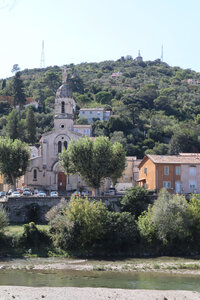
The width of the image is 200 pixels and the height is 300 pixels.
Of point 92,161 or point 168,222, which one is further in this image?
point 92,161

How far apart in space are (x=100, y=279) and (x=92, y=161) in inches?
922

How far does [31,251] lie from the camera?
1783 inches

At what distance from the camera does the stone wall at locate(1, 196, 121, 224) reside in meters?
53.8

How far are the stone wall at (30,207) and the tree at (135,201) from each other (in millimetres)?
1431

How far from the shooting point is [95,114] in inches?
5143

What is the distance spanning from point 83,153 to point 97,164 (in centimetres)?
234

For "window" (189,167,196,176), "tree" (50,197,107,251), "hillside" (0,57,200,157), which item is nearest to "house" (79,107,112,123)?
"hillside" (0,57,200,157)

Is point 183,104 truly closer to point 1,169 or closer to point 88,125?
point 88,125

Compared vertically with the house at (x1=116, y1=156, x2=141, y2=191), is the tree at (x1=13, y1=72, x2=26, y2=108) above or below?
above

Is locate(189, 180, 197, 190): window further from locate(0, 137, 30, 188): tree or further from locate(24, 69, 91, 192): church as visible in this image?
locate(0, 137, 30, 188): tree

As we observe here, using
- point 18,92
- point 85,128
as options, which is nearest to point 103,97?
point 18,92

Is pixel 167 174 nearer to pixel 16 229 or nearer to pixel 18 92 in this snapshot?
pixel 16 229

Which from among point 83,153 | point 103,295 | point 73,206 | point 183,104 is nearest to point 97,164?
point 83,153

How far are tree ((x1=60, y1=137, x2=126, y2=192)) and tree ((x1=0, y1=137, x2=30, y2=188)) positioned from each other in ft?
21.0
